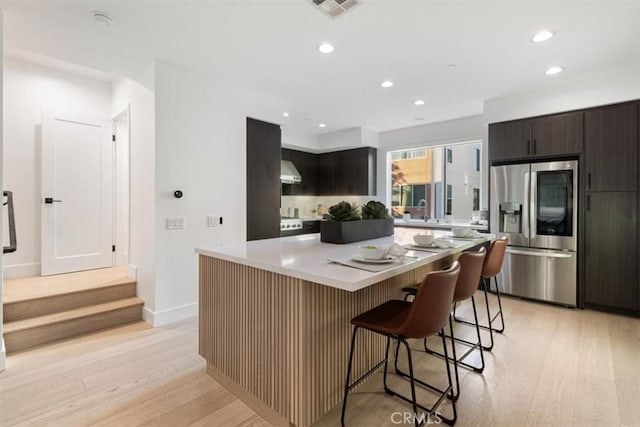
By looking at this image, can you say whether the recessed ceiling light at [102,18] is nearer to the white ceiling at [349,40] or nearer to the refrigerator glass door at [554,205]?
the white ceiling at [349,40]

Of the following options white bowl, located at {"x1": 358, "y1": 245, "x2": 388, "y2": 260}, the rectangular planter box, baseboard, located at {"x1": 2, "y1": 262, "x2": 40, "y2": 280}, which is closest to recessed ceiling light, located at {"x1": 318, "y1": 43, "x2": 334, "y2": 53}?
the rectangular planter box

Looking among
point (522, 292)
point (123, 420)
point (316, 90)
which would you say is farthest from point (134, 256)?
point (522, 292)

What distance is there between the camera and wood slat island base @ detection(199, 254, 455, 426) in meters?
1.58

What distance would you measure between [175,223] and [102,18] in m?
1.85

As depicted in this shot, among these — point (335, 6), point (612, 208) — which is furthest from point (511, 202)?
point (335, 6)

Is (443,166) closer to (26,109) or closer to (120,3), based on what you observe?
(120,3)

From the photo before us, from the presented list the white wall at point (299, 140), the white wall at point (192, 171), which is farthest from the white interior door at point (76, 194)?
the white wall at point (299, 140)

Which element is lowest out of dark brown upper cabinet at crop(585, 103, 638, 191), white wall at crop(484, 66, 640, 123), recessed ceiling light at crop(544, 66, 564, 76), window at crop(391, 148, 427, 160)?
dark brown upper cabinet at crop(585, 103, 638, 191)

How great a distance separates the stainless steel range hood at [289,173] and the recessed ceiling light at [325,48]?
127 inches

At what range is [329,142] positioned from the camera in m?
6.41

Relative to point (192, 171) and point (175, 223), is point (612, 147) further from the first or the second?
point (175, 223)

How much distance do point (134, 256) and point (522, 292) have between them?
15.9 ft

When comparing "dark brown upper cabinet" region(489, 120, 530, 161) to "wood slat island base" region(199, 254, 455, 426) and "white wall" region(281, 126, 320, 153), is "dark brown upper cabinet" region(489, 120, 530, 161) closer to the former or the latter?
"wood slat island base" region(199, 254, 455, 426)

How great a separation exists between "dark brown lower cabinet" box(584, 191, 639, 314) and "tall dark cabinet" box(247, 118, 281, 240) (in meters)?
3.85
